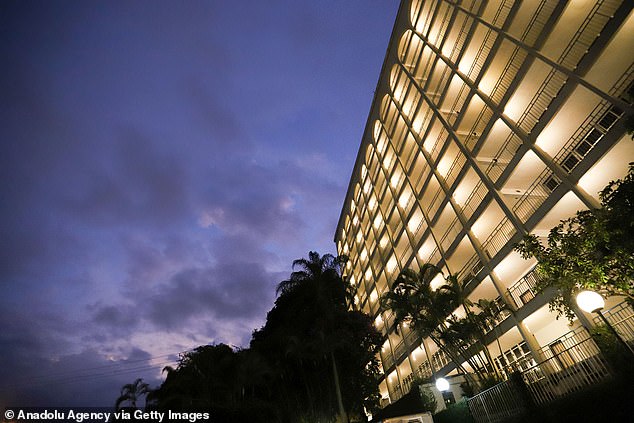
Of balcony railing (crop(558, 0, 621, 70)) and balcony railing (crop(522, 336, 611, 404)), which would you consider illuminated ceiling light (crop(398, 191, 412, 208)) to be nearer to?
balcony railing (crop(558, 0, 621, 70))

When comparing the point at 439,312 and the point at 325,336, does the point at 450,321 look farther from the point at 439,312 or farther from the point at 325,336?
the point at 325,336

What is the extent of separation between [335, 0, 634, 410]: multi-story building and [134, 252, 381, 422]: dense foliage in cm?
605

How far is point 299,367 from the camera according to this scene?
2608cm

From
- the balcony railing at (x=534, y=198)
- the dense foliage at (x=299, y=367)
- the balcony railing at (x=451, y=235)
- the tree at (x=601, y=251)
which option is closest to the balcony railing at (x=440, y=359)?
the dense foliage at (x=299, y=367)

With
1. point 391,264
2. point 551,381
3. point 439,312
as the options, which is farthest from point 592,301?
point 391,264

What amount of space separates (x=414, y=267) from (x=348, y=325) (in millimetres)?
8822

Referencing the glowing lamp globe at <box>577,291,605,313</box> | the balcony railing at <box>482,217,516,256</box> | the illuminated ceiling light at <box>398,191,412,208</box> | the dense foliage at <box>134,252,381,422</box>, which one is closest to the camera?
the glowing lamp globe at <box>577,291,605,313</box>

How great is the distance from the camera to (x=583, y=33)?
619 inches

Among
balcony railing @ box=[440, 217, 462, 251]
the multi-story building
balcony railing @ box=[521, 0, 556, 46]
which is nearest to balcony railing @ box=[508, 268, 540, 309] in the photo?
the multi-story building

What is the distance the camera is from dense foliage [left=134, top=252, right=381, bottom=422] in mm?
24031

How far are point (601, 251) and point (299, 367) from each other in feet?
73.0

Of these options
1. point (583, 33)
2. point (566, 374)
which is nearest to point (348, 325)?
point (566, 374)

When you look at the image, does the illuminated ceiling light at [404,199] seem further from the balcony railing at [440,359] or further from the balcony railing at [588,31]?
the balcony railing at [588,31]

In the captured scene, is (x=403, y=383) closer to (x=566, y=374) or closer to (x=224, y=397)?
(x=224, y=397)
